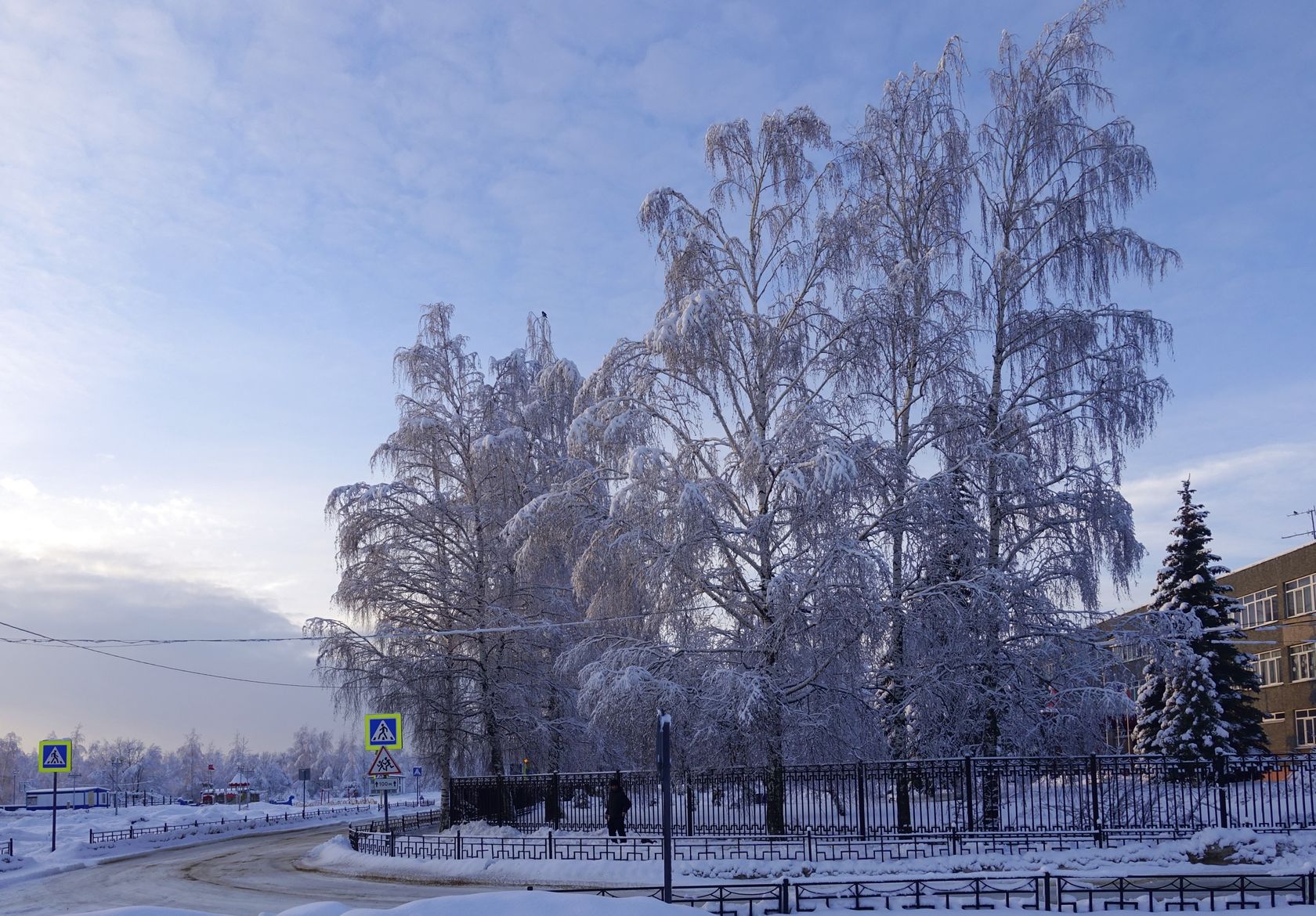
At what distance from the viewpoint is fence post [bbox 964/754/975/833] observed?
72.6 feet

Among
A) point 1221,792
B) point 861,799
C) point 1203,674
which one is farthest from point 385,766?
point 1203,674

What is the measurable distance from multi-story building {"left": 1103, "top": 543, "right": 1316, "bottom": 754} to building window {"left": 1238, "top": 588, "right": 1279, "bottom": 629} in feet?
0.13

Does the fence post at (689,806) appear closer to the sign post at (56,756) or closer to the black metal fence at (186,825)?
the sign post at (56,756)

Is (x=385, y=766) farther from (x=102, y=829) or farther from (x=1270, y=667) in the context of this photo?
(x=1270, y=667)

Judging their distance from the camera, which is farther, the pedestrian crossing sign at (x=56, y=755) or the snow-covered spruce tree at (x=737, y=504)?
the pedestrian crossing sign at (x=56, y=755)

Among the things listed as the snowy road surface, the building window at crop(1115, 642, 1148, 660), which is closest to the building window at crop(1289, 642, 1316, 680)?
the building window at crop(1115, 642, 1148, 660)

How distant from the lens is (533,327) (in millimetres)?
46594

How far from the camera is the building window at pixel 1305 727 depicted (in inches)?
2088

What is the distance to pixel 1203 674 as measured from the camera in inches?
1516

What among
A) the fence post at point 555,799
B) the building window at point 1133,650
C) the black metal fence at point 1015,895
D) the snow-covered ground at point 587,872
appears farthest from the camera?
the fence post at point 555,799

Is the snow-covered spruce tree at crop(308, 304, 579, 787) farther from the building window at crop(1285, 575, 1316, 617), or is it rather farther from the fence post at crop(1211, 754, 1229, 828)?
the building window at crop(1285, 575, 1316, 617)

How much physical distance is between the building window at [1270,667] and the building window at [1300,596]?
8.35 feet

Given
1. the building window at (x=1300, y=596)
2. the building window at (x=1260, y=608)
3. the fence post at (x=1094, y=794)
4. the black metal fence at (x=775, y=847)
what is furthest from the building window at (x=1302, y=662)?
the black metal fence at (x=775, y=847)

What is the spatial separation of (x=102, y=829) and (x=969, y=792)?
4137cm
